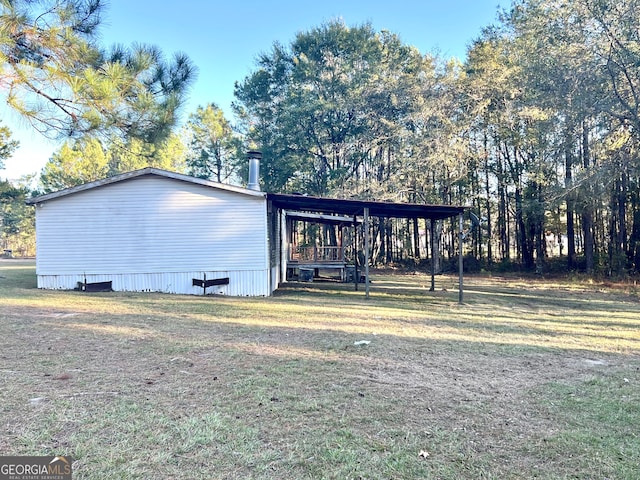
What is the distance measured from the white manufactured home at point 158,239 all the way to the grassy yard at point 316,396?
13.4 feet

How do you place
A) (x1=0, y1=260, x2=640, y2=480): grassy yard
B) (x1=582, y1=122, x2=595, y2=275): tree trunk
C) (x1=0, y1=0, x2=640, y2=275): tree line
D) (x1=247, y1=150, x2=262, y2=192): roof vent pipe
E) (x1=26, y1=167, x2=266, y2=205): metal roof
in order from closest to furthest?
(x1=0, y1=260, x2=640, y2=480): grassy yard → (x1=0, y1=0, x2=640, y2=275): tree line → (x1=26, y1=167, x2=266, y2=205): metal roof → (x1=247, y1=150, x2=262, y2=192): roof vent pipe → (x1=582, y1=122, x2=595, y2=275): tree trunk

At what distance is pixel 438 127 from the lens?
1945 centimetres

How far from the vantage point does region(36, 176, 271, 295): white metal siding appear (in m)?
11.8

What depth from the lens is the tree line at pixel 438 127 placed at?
8.30 m

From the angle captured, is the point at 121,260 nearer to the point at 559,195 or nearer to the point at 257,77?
the point at 559,195

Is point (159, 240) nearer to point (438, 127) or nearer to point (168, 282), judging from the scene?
point (168, 282)

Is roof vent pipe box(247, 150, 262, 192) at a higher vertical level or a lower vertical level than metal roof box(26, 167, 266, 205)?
higher

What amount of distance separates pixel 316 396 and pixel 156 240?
9.53 m

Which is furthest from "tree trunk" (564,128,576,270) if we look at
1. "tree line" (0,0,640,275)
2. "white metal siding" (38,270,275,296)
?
"white metal siding" (38,270,275,296)

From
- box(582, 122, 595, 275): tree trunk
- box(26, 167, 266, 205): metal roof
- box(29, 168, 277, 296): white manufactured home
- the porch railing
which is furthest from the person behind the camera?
the porch railing

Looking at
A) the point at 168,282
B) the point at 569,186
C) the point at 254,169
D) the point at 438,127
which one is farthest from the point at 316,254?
the point at 569,186

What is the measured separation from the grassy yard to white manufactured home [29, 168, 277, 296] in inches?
161

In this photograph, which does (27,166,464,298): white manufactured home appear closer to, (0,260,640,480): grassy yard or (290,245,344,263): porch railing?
(0,260,640,480): grassy yard

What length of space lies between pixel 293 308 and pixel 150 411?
20.1ft
